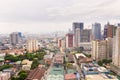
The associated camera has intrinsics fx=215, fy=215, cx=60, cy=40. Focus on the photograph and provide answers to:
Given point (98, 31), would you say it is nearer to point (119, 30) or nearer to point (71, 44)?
point (71, 44)

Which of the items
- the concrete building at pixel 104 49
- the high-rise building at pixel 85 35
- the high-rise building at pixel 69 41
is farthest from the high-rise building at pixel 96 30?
the concrete building at pixel 104 49

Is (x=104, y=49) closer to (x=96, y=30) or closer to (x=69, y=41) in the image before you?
(x=69, y=41)

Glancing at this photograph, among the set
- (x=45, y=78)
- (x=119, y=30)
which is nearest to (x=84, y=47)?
(x=119, y=30)

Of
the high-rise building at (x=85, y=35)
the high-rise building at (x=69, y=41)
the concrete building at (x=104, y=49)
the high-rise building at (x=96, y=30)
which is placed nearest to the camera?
the concrete building at (x=104, y=49)

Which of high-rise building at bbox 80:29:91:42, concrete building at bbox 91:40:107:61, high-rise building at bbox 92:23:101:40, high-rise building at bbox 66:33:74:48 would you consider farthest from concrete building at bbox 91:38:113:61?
high-rise building at bbox 92:23:101:40

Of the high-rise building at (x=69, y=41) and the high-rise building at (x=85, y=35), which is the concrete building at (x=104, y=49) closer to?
the high-rise building at (x=69, y=41)

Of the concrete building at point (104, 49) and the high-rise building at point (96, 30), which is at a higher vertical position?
the high-rise building at point (96, 30)

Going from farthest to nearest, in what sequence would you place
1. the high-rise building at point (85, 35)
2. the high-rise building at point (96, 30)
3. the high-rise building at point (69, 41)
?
the high-rise building at point (96, 30)
the high-rise building at point (85, 35)
the high-rise building at point (69, 41)

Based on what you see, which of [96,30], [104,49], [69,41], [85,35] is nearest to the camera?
[104,49]

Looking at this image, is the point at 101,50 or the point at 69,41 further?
the point at 69,41

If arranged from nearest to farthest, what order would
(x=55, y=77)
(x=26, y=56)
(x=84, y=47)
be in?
1. (x=55, y=77)
2. (x=26, y=56)
3. (x=84, y=47)

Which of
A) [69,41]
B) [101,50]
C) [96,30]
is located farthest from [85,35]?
[101,50]
